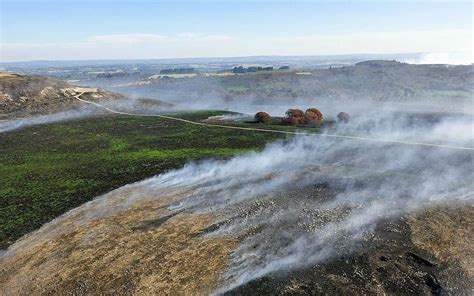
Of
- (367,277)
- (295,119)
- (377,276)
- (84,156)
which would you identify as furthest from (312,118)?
(367,277)

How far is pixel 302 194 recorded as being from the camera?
55.9 meters

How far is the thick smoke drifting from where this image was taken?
136 feet

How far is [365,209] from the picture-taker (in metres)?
49.8

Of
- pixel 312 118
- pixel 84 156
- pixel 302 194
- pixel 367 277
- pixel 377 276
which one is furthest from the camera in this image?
pixel 312 118

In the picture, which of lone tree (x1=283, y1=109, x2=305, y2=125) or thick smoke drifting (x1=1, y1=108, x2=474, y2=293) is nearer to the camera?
thick smoke drifting (x1=1, y1=108, x2=474, y2=293)

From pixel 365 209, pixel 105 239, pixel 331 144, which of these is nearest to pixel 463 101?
pixel 331 144

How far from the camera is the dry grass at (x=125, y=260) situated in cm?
3556

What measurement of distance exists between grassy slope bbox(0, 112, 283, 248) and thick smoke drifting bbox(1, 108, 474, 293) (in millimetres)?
4059

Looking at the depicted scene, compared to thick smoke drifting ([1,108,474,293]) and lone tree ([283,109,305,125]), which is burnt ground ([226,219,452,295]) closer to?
thick smoke drifting ([1,108,474,293])

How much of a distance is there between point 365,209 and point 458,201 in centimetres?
1227

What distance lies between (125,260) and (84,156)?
47430mm

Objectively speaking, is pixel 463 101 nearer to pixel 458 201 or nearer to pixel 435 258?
pixel 458 201

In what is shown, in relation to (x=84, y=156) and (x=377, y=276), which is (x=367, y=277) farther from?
(x=84, y=156)

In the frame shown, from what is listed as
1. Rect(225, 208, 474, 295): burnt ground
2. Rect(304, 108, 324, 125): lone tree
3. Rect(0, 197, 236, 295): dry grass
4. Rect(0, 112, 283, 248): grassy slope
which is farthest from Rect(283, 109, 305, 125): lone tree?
Rect(225, 208, 474, 295): burnt ground
